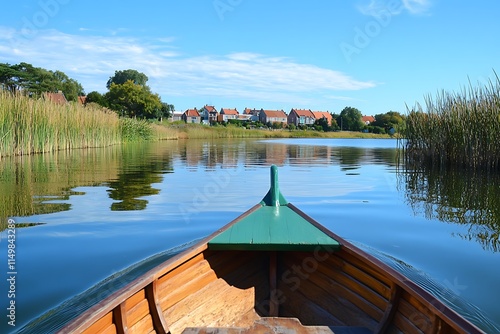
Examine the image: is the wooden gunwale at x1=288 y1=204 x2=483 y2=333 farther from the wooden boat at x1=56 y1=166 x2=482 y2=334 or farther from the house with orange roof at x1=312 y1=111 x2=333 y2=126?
the house with orange roof at x1=312 y1=111 x2=333 y2=126

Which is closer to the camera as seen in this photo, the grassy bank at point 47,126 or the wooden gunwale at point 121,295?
the wooden gunwale at point 121,295

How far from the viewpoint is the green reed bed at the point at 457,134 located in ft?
41.5

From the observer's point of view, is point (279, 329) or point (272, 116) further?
point (272, 116)

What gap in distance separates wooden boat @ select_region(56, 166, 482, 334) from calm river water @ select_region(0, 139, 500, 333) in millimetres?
1057

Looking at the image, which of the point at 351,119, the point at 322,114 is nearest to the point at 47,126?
the point at 351,119

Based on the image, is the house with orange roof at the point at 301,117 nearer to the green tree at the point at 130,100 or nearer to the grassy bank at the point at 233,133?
the grassy bank at the point at 233,133

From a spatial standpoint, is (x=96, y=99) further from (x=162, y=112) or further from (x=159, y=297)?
(x=159, y=297)

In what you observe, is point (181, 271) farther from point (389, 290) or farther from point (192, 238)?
point (192, 238)

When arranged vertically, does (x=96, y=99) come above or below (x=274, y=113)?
below

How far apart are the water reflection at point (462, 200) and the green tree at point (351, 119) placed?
3036 inches

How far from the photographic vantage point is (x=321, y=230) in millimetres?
3943

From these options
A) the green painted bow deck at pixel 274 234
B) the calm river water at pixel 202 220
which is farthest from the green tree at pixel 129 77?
the green painted bow deck at pixel 274 234

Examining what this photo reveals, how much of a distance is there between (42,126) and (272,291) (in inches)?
654

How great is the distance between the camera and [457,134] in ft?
46.0
